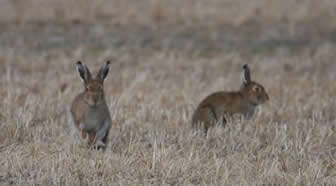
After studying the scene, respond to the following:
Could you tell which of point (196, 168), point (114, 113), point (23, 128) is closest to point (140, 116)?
point (114, 113)

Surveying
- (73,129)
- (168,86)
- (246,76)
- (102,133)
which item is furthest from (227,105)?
(168,86)

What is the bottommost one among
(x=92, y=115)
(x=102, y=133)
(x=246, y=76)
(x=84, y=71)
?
(x=102, y=133)

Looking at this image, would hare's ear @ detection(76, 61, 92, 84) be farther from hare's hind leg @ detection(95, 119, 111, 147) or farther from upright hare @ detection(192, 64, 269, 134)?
upright hare @ detection(192, 64, 269, 134)

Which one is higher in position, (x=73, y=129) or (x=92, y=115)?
(x=92, y=115)

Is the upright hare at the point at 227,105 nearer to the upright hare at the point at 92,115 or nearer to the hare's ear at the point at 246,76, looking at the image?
the hare's ear at the point at 246,76

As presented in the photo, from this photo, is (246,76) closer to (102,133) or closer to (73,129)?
(102,133)

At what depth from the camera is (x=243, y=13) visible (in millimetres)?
17438

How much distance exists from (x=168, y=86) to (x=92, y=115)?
4.06 m

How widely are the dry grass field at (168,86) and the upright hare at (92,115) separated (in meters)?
0.24

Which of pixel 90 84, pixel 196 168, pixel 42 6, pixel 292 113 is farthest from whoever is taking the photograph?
pixel 42 6

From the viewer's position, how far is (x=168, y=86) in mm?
11172

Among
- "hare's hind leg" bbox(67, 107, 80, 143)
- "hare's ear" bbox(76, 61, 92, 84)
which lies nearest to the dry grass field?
"hare's hind leg" bbox(67, 107, 80, 143)

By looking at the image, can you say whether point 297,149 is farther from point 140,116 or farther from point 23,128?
point 23,128

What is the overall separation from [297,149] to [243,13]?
10.4 metres
